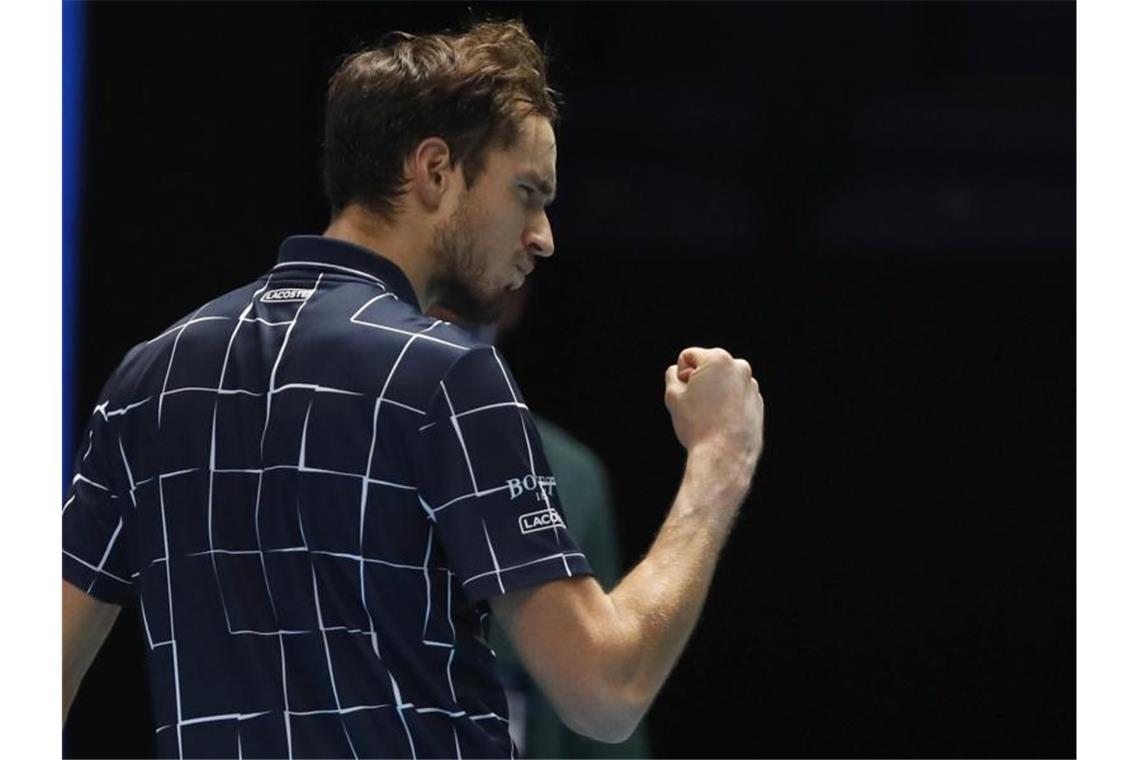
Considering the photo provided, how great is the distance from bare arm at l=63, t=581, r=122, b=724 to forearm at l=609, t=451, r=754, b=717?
49 cm

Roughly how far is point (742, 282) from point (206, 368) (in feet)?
6.25

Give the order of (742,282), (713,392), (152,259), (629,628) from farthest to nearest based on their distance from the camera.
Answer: (742,282), (152,259), (713,392), (629,628)

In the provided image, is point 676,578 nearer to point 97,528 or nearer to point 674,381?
point 674,381

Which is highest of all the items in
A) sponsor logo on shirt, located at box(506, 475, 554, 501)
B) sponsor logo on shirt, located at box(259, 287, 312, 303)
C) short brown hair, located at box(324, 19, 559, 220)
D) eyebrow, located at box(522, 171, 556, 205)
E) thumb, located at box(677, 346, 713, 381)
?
short brown hair, located at box(324, 19, 559, 220)

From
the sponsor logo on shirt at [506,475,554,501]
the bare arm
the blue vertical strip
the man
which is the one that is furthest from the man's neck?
the blue vertical strip

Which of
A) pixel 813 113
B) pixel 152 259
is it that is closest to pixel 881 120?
pixel 813 113

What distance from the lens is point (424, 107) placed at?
1.50 meters

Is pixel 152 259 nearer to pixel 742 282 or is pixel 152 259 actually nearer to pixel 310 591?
pixel 742 282

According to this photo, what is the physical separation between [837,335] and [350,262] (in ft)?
6.20

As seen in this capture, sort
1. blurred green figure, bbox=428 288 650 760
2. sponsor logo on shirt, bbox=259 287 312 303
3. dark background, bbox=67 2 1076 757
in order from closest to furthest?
1. sponsor logo on shirt, bbox=259 287 312 303
2. blurred green figure, bbox=428 288 650 760
3. dark background, bbox=67 2 1076 757

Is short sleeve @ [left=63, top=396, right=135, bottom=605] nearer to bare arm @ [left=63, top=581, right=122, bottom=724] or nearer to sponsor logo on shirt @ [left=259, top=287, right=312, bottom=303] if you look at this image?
bare arm @ [left=63, top=581, right=122, bottom=724]

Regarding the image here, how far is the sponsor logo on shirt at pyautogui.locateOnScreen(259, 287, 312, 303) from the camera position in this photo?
1.43 metres

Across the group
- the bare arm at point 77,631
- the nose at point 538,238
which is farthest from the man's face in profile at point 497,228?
the bare arm at point 77,631

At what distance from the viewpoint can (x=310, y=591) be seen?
1338mm
